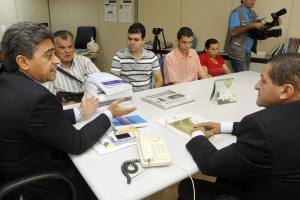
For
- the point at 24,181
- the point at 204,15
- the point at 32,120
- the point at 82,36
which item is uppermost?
the point at 204,15

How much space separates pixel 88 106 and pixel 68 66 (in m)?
0.78

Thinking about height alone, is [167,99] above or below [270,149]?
below

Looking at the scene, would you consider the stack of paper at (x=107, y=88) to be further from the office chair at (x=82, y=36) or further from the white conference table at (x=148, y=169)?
the office chair at (x=82, y=36)

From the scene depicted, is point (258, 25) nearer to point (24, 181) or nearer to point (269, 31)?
point (269, 31)

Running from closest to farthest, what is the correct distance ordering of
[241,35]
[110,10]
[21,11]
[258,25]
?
[258,25] < [241,35] < [21,11] < [110,10]

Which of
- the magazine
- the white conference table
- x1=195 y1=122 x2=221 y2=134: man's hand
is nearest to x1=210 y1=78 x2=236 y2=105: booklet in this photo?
the white conference table

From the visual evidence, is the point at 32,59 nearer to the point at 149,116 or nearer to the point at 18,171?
the point at 18,171

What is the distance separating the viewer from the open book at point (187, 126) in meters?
1.39

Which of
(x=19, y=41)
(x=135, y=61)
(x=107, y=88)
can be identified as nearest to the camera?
(x=19, y=41)

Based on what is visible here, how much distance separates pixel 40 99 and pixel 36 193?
457 mm

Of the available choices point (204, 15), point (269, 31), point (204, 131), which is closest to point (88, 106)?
point (204, 131)

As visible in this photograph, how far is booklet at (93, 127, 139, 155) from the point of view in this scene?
1.27m

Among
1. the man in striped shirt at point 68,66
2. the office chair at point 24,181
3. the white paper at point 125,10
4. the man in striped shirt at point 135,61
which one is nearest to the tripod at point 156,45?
the white paper at point 125,10

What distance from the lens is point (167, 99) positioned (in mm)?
1958
